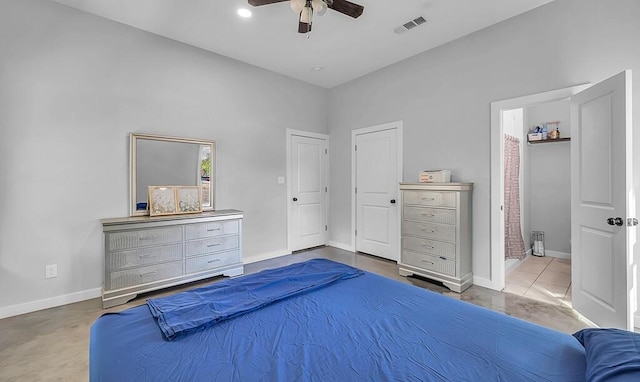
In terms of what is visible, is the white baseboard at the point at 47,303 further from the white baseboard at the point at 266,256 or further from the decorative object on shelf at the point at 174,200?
the white baseboard at the point at 266,256

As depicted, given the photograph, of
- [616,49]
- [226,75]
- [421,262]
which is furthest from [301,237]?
[616,49]

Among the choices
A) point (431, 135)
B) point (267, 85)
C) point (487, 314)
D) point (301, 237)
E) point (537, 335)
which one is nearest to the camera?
point (537, 335)

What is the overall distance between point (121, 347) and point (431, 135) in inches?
151

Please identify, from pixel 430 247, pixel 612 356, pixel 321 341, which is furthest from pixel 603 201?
pixel 321 341

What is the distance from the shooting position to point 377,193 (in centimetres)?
454

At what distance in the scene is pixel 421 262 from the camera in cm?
348

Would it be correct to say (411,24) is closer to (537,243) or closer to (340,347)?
(340,347)

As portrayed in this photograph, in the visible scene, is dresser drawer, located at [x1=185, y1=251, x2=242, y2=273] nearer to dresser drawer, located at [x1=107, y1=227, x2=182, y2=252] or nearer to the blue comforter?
dresser drawer, located at [x1=107, y1=227, x2=182, y2=252]

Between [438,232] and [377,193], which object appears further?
[377,193]

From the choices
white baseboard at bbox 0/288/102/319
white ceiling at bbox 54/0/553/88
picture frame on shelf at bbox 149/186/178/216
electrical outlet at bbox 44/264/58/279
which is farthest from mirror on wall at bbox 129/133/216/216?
white ceiling at bbox 54/0/553/88

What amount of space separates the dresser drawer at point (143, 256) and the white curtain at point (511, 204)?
4408mm

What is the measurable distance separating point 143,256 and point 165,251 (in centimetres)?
21

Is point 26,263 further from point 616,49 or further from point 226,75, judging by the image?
point 616,49

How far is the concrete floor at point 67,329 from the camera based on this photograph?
1.87m
